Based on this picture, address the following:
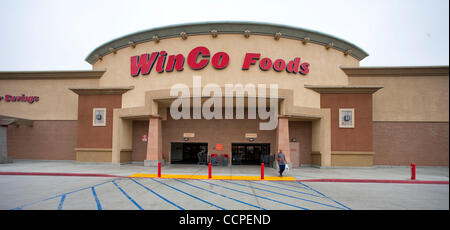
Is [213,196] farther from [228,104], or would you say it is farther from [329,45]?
[329,45]

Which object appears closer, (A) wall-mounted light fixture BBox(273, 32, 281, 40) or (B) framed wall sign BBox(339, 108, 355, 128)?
(A) wall-mounted light fixture BBox(273, 32, 281, 40)

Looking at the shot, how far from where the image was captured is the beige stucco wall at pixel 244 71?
19.2 m

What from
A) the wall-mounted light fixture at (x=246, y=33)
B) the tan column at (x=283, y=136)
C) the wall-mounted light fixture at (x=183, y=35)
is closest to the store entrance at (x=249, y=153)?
the tan column at (x=283, y=136)

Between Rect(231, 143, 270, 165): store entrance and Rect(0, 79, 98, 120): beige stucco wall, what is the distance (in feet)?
46.1

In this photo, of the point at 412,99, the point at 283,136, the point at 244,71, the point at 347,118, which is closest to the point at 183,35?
the point at 244,71

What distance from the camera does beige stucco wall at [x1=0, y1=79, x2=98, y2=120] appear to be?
2384cm

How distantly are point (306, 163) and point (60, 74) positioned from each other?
76.9 feet

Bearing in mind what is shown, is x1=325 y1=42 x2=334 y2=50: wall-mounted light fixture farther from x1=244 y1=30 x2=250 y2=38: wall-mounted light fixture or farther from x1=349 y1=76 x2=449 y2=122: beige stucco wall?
x1=244 y1=30 x2=250 y2=38: wall-mounted light fixture

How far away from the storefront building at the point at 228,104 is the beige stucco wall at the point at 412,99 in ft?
0.27

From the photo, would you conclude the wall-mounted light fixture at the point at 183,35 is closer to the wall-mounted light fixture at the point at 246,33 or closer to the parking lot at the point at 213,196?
the wall-mounted light fixture at the point at 246,33

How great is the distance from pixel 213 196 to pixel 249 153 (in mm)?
13897

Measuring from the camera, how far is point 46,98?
79.1ft

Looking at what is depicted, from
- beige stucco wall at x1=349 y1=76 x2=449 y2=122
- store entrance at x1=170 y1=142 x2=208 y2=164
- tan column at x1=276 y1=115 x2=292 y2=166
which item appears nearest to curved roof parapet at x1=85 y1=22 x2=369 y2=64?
beige stucco wall at x1=349 y1=76 x2=449 y2=122
